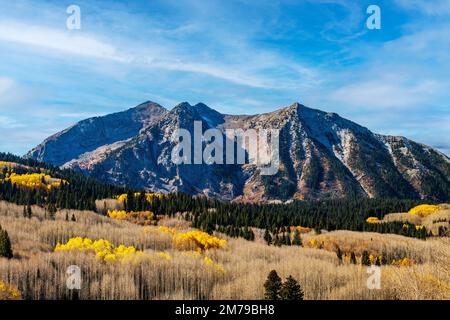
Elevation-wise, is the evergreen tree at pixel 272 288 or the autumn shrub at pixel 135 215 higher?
the evergreen tree at pixel 272 288

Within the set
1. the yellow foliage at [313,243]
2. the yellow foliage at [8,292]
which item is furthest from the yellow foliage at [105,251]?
the yellow foliage at [313,243]

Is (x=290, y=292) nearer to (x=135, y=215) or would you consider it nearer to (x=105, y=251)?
(x=105, y=251)

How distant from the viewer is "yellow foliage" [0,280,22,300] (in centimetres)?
1943

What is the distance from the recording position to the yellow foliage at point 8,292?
19.4 m

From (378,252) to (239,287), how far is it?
59.6 meters

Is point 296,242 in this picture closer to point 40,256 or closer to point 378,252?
point 378,252

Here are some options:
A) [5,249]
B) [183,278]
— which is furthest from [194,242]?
[5,249]

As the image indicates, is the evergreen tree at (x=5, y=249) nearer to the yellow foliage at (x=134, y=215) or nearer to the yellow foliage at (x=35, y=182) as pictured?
the yellow foliage at (x=134, y=215)

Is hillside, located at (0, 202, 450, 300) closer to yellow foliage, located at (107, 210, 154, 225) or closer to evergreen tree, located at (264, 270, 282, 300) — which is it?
evergreen tree, located at (264, 270, 282, 300)

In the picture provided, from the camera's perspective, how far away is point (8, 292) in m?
20.1

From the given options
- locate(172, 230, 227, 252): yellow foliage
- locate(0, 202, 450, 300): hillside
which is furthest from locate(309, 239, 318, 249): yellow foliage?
locate(0, 202, 450, 300): hillside

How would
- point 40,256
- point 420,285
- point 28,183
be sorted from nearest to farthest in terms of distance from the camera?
1. point 420,285
2. point 40,256
3. point 28,183
